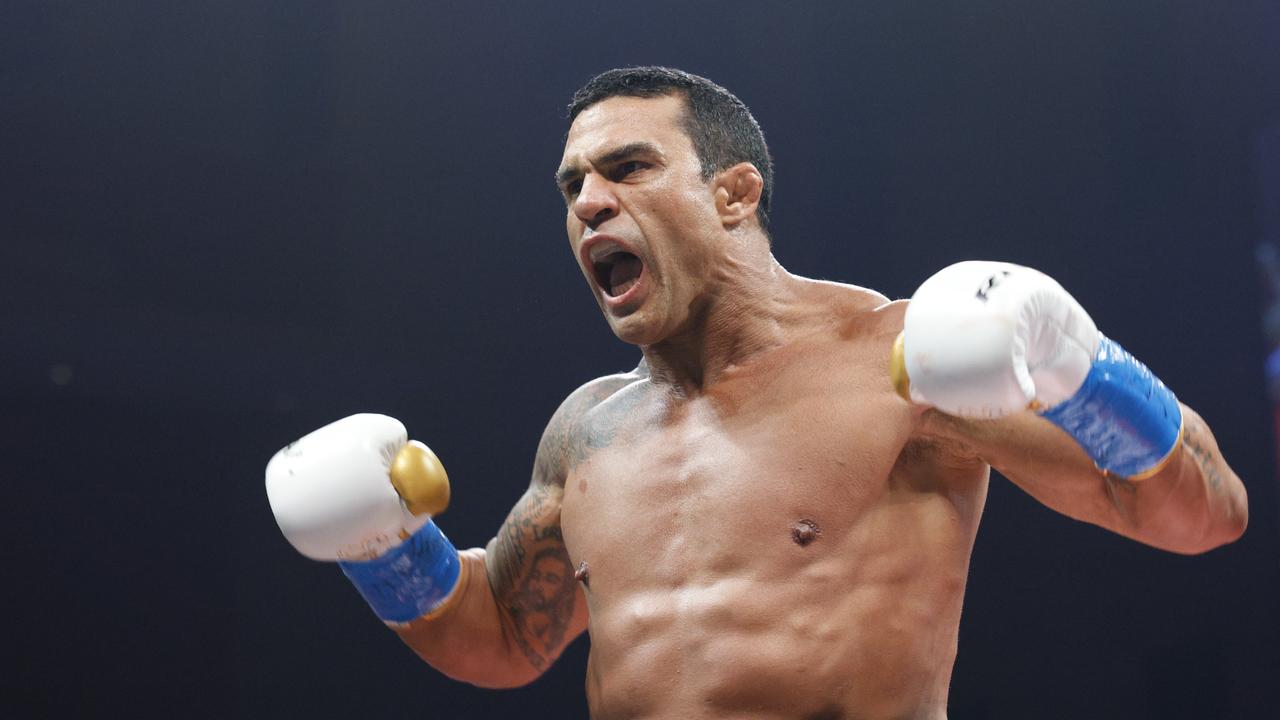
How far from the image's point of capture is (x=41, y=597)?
2480 millimetres

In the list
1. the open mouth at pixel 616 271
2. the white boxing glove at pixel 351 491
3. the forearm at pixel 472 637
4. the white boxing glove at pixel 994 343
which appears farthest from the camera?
the forearm at pixel 472 637

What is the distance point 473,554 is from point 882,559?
67cm

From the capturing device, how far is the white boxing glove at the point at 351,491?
149 centimetres

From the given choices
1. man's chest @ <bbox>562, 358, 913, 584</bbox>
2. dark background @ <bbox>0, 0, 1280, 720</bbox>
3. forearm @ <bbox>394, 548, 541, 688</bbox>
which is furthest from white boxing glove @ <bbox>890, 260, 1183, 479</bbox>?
dark background @ <bbox>0, 0, 1280, 720</bbox>

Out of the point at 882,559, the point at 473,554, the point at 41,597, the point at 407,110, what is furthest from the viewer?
the point at 407,110

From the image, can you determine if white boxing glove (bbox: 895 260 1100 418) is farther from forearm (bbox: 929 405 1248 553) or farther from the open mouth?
the open mouth

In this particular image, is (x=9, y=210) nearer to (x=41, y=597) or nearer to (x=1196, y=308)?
(x=41, y=597)

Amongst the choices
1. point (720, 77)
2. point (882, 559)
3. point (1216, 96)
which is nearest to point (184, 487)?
point (720, 77)

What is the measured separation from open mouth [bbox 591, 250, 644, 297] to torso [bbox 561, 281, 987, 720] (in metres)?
0.21

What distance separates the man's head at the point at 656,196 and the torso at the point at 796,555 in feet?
0.52

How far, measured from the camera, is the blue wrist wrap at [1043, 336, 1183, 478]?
111 cm

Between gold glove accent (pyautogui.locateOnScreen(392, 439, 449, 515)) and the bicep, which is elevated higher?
gold glove accent (pyautogui.locateOnScreen(392, 439, 449, 515))

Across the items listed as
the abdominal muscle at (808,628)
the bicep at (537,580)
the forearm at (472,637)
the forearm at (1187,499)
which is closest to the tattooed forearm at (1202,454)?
the forearm at (1187,499)

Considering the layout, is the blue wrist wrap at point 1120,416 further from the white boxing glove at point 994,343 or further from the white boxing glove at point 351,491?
the white boxing glove at point 351,491
